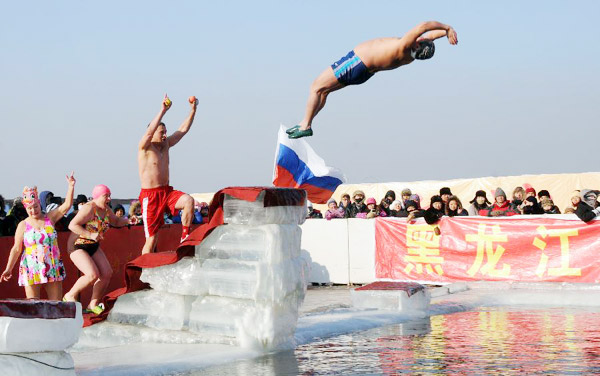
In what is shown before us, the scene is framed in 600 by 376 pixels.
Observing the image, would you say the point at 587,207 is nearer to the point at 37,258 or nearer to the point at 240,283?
the point at 240,283

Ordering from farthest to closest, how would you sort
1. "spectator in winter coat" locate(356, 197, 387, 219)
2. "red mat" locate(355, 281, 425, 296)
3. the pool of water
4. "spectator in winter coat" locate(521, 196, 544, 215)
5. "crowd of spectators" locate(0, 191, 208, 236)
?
1. "spectator in winter coat" locate(356, 197, 387, 219)
2. "spectator in winter coat" locate(521, 196, 544, 215)
3. "crowd of spectators" locate(0, 191, 208, 236)
4. "red mat" locate(355, 281, 425, 296)
5. the pool of water

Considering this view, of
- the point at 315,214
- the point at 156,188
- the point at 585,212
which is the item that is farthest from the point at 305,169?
the point at 315,214

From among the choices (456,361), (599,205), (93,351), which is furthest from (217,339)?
(599,205)

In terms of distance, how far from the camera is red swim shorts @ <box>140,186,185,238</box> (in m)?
10.4

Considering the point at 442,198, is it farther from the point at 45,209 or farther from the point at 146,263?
the point at 146,263

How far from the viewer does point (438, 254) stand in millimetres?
16312

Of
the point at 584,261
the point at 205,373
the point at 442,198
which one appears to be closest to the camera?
the point at 205,373

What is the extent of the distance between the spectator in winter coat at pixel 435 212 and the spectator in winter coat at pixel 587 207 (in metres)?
2.58

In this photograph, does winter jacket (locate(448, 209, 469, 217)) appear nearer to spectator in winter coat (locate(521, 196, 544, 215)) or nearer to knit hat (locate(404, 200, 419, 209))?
knit hat (locate(404, 200, 419, 209))

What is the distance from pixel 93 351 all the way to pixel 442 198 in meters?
9.93

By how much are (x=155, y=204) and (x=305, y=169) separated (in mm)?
3408

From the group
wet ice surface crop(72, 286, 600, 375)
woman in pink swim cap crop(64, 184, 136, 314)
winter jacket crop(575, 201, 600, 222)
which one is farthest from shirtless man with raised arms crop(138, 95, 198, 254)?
winter jacket crop(575, 201, 600, 222)

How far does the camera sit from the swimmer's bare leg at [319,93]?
831 centimetres

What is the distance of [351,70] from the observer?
26.5 feet
